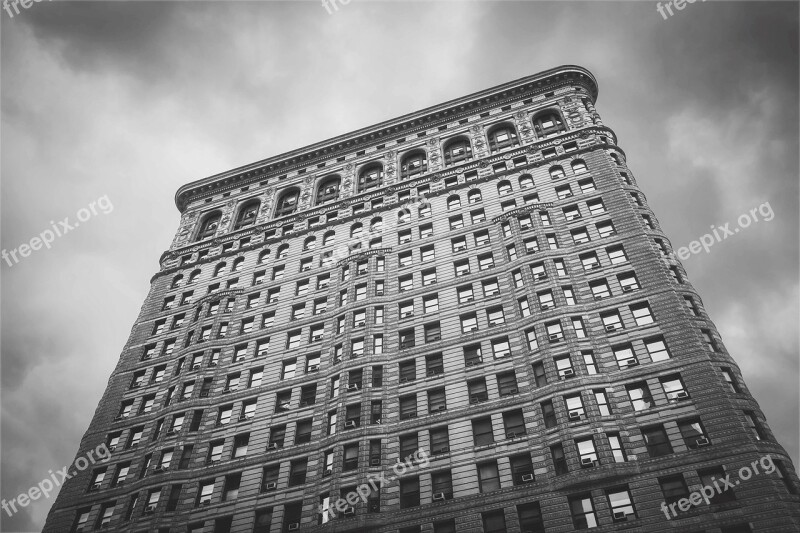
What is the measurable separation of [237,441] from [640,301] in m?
32.3

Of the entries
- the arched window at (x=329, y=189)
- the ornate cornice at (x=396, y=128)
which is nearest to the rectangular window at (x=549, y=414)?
the arched window at (x=329, y=189)

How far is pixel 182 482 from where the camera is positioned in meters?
42.8

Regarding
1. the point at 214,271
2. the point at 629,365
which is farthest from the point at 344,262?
the point at 629,365

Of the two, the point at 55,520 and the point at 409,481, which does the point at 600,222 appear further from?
the point at 55,520

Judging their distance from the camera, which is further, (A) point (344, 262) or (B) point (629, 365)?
(A) point (344, 262)

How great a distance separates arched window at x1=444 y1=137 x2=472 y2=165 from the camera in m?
68.0

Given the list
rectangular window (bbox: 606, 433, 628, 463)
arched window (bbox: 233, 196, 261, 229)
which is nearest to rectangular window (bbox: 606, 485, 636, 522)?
rectangular window (bbox: 606, 433, 628, 463)

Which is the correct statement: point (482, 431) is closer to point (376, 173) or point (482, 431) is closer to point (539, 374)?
point (539, 374)

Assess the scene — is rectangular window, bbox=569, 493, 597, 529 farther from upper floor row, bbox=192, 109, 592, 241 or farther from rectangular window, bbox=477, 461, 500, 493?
upper floor row, bbox=192, 109, 592, 241

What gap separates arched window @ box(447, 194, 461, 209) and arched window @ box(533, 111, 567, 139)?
43.9ft

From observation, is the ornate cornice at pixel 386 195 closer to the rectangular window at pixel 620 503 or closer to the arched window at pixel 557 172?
the arched window at pixel 557 172

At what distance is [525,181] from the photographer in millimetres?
58969

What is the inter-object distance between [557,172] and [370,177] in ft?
78.9

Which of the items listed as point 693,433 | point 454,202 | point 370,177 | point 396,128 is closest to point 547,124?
point 454,202
